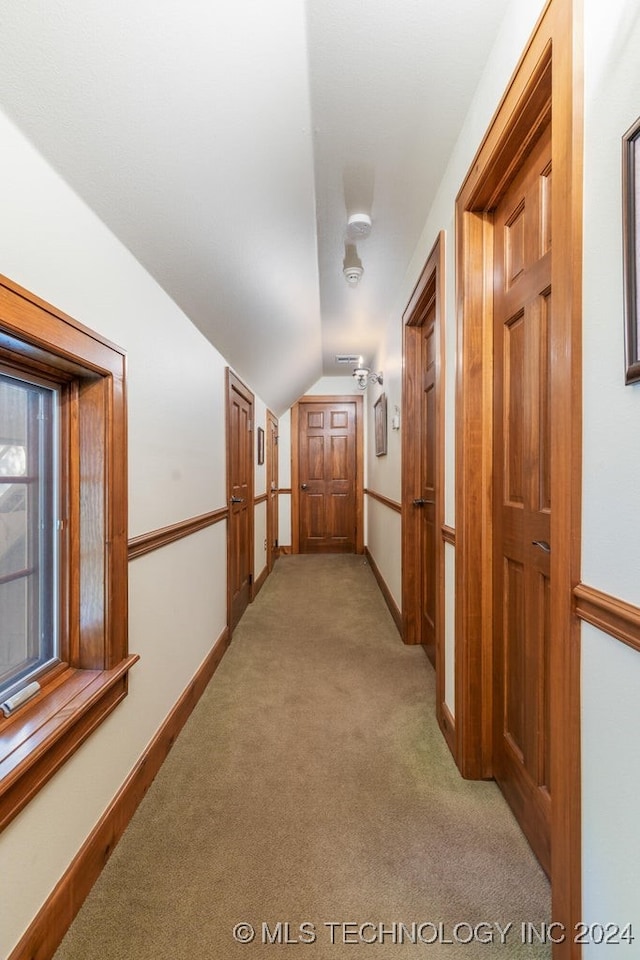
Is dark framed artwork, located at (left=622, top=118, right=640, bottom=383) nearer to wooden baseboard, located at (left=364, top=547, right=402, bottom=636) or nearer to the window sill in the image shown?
the window sill

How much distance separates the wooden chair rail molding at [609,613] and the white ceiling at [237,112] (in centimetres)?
143

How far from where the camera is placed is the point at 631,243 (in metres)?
0.66

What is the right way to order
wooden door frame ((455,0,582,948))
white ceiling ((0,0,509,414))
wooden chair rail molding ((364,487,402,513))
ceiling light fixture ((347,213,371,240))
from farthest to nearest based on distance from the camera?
wooden chair rail molding ((364,487,402,513)), ceiling light fixture ((347,213,371,240)), white ceiling ((0,0,509,414)), wooden door frame ((455,0,582,948))

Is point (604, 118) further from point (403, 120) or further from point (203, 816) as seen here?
point (203, 816)

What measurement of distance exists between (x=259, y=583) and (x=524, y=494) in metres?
3.10

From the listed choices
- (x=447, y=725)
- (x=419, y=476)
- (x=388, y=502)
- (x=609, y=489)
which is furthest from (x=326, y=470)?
(x=609, y=489)

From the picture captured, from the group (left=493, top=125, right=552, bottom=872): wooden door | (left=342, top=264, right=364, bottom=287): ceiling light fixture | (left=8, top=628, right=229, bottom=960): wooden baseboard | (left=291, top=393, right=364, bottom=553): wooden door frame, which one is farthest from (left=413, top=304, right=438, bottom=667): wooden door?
(left=291, top=393, right=364, bottom=553): wooden door frame

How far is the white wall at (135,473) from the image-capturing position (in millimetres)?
955

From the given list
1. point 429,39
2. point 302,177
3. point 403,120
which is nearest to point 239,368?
point 302,177

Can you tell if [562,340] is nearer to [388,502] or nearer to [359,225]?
[359,225]

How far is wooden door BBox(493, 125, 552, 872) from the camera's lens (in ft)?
3.85

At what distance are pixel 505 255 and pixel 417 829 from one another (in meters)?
1.85

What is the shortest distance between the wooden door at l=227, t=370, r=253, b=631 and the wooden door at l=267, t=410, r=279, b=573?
102cm

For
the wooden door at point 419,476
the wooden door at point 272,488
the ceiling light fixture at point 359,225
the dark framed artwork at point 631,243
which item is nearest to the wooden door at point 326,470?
the wooden door at point 272,488
